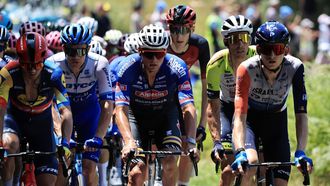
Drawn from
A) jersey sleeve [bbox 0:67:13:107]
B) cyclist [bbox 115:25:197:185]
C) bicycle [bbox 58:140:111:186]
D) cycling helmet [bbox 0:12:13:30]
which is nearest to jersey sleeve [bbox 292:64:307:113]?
cyclist [bbox 115:25:197:185]

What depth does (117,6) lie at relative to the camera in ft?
147

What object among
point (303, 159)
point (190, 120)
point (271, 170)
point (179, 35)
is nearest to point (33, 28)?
point (179, 35)

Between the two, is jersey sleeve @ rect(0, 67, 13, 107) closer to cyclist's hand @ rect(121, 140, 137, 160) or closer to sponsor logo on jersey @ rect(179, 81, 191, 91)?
cyclist's hand @ rect(121, 140, 137, 160)

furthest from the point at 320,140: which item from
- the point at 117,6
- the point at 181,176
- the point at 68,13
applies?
the point at 117,6

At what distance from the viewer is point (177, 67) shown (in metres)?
11.0

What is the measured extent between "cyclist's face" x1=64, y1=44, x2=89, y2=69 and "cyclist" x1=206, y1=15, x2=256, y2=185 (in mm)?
1492

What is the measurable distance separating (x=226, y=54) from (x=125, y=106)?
154 centimetres

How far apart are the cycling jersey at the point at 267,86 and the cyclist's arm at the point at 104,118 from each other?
1.90 m

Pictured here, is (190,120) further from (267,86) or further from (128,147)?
(267,86)

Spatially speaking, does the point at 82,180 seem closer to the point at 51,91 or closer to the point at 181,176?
the point at 51,91

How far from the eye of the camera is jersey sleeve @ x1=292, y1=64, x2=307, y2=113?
9875mm

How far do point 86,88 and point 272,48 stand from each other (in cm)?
311

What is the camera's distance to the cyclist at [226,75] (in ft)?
37.5

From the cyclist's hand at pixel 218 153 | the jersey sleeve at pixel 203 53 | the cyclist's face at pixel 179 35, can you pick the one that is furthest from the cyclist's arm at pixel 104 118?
the jersey sleeve at pixel 203 53
